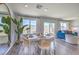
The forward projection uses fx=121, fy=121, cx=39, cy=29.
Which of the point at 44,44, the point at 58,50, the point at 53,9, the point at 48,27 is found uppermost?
the point at 53,9

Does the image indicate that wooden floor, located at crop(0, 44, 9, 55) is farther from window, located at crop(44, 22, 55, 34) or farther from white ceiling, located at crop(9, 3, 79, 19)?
window, located at crop(44, 22, 55, 34)

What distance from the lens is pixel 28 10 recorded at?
10.1ft

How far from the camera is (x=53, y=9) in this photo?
3.06m

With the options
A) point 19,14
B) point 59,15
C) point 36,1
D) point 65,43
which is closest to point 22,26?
point 19,14

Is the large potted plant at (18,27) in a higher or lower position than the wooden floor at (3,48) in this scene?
higher

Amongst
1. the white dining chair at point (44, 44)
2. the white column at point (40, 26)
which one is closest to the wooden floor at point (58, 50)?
the white dining chair at point (44, 44)

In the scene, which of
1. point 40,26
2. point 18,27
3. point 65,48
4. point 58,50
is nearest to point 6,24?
point 18,27

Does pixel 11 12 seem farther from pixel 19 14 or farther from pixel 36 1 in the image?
pixel 36 1

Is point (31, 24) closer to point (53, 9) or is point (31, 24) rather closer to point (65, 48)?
point (53, 9)

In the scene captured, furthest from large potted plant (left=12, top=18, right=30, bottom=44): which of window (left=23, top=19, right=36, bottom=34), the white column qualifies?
the white column

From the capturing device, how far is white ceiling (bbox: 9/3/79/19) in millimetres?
3039

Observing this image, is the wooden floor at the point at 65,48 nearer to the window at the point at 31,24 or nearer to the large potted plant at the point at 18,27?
the window at the point at 31,24

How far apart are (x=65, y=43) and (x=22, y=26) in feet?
3.92

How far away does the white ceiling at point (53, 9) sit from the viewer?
3039 millimetres
